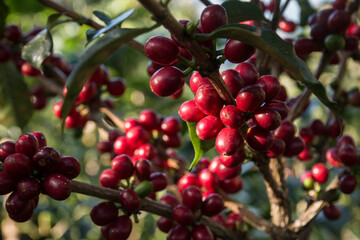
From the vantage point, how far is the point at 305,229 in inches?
44.4

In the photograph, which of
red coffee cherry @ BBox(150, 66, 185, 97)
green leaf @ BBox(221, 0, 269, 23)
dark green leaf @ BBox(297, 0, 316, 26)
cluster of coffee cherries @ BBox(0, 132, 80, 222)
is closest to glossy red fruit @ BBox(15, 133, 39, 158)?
cluster of coffee cherries @ BBox(0, 132, 80, 222)

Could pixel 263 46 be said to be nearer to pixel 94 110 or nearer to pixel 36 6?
pixel 94 110

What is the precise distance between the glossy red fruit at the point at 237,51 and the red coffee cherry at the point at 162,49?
96 millimetres

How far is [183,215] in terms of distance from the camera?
1000 mm

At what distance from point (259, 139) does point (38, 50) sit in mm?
685

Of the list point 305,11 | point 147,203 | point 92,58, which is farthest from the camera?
point 305,11

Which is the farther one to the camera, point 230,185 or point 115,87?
point 115,87

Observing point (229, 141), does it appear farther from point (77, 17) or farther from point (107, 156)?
point (107, 156)

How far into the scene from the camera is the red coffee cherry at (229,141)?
0.73m

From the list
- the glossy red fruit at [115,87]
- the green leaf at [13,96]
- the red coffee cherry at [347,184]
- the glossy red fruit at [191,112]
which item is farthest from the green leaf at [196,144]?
the green leaf at [13,96]

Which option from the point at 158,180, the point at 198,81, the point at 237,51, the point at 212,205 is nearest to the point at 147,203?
the point at 158,180

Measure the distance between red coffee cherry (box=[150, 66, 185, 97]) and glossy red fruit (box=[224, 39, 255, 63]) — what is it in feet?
0.32

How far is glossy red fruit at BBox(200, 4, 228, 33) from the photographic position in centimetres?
65

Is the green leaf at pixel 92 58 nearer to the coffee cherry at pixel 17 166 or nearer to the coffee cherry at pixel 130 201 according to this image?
the coffee cherry at pixel 17 166
